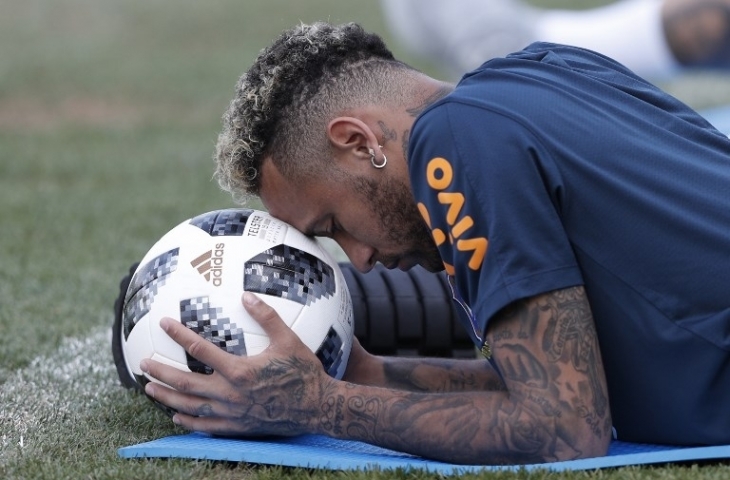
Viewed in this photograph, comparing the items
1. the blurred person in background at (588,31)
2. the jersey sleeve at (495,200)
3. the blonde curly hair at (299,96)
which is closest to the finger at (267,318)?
the blonde curly hair at (299,96)

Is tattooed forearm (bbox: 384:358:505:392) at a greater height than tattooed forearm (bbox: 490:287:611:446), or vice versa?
tattooed forearm (bbox: 490:287:611:446)

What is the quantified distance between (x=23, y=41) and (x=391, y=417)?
16.7 meters

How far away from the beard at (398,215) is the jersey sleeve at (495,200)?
0.96 feet

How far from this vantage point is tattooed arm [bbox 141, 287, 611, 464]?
3.05 metres

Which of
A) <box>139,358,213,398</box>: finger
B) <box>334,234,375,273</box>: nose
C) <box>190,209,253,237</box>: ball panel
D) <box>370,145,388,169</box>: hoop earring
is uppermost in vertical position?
<box>370,145,388,169</box>: hoop earring

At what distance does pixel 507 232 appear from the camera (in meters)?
3.02

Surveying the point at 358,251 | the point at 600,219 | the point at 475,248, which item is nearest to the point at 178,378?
the point at 358,251

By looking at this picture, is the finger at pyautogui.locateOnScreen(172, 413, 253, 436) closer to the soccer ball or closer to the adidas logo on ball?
the soccer ball

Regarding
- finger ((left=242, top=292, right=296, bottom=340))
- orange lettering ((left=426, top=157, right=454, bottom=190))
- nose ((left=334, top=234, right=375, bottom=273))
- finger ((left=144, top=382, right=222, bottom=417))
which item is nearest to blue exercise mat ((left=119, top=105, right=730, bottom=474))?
finger ((left=144, top=382, right=222, bottom=417))

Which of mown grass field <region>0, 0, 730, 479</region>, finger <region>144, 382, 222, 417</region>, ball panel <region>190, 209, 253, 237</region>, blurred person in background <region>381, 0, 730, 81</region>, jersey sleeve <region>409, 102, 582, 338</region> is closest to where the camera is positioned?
jersey sleeve <region>409, 102, 582, 338</region>

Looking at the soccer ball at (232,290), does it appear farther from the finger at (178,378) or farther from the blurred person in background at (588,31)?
the blurred person in background at (588,31)

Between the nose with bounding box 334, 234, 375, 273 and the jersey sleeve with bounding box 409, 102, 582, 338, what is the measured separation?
1.64ft

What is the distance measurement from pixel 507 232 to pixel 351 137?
65 centimetres

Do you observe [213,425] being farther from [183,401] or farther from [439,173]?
[439,173]
